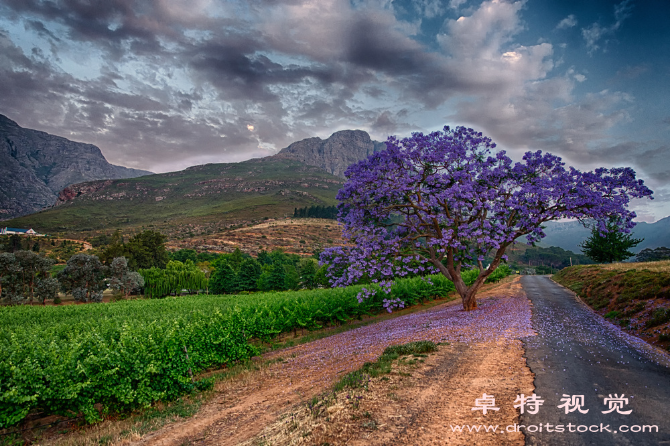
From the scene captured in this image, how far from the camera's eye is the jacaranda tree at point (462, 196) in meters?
13.3

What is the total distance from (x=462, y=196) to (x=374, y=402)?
9.65 meters

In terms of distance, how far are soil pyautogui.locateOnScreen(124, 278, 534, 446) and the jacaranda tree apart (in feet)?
14.9

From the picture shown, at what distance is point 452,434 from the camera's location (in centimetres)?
523

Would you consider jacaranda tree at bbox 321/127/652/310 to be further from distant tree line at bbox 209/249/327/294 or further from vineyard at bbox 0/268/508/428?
distant tree line at bbox 209/249/327/294

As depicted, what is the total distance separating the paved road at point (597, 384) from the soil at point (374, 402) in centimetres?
43

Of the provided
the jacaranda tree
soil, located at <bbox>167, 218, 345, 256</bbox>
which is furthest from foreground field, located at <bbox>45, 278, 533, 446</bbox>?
soil, located at <bbox>167, 218, 345, 256</bbox>

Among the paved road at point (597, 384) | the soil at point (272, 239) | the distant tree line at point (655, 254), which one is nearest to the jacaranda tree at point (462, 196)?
the paved road at point (597, 384)

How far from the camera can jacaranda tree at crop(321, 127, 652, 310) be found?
1328 cm

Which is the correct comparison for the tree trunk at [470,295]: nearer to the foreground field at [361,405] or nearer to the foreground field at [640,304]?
the foreground field at [640,304]

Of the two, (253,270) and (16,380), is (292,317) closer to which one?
(16,380)

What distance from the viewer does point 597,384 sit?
7.00 meters

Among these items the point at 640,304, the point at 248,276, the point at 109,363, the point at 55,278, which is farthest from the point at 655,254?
Answer: the point at 55,278

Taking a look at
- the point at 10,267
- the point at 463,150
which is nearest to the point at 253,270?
the point at 10,267

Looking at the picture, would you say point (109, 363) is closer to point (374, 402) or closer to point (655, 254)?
point (374, 402)
